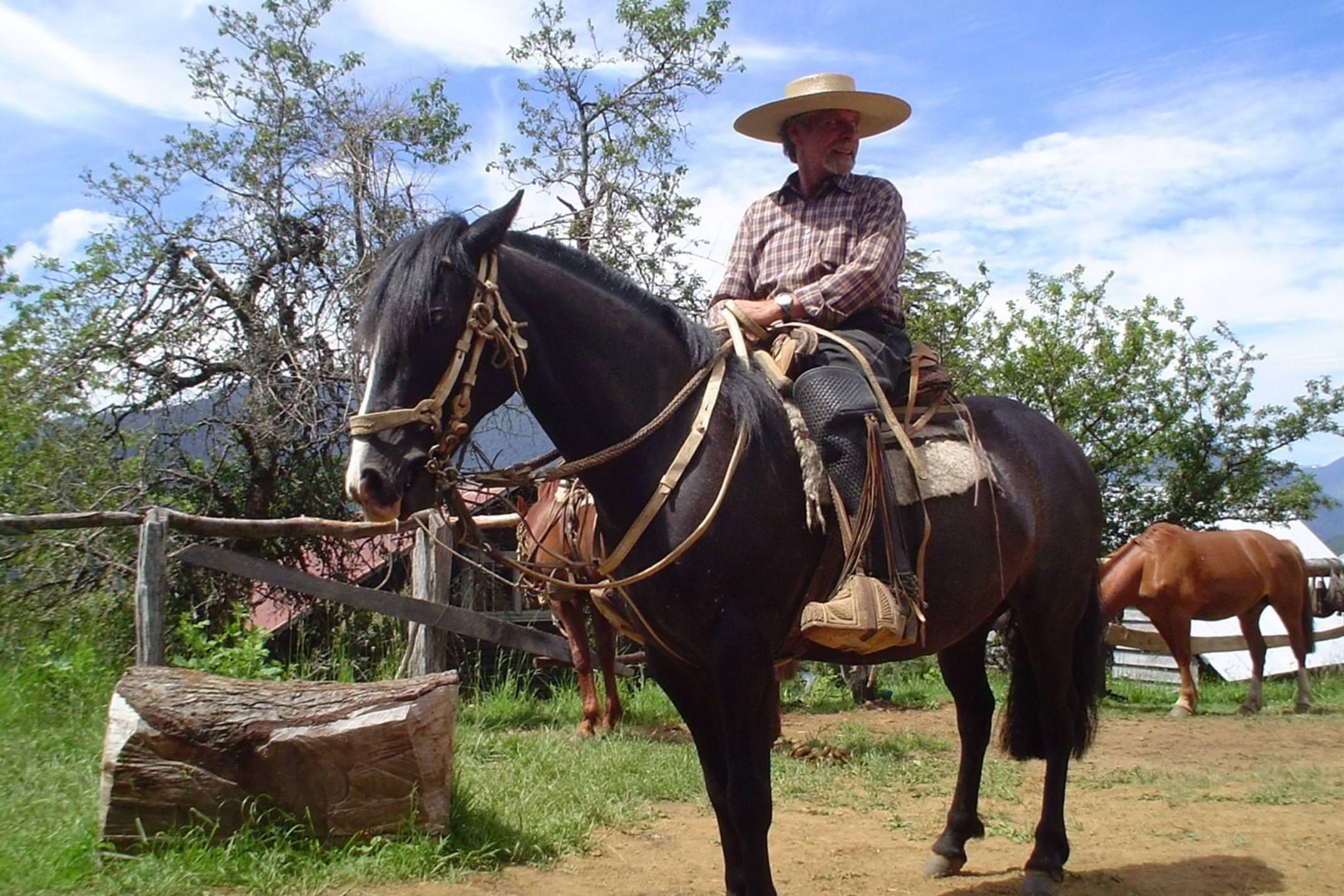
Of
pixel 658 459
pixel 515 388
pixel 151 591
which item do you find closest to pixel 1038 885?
pixel 658 459

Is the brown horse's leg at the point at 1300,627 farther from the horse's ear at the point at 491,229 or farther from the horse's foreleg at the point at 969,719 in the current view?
the horse's ear at the point at 491,229

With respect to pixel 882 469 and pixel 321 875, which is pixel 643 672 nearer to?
pixel 321 875

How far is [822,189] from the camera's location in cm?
415

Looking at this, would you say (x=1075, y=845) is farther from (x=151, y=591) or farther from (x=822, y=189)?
(x=151, y=591)

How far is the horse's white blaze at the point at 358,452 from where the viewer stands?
2670 mm

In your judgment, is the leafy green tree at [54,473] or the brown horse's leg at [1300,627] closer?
the leafy green tree at [54,473]

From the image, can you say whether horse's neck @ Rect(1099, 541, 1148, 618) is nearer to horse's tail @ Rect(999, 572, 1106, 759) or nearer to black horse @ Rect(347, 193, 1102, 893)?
horse's tail @ Rect(999, 572, 1106, 759)

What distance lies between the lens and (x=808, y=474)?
337cm

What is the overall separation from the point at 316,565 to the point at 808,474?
22.7ft

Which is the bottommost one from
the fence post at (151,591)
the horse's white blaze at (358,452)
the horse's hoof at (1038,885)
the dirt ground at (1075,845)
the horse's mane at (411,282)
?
the dirt ground at (1075,845)

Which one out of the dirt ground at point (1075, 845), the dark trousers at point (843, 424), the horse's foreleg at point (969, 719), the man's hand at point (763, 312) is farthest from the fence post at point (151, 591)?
the horse's foreleg at point (969, 719)

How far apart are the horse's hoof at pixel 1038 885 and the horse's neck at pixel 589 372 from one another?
8.17 ft

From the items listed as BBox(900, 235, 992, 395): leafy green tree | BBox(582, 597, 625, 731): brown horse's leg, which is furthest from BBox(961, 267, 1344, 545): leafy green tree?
BBox(582, 597, 625, 731): brown horse's leg

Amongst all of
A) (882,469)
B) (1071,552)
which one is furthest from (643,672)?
(882,469)
